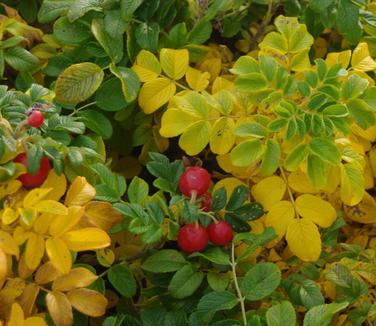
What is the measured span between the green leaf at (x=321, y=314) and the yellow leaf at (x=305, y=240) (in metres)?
0.17

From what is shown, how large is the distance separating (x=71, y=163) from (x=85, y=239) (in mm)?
141

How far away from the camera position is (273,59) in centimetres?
130

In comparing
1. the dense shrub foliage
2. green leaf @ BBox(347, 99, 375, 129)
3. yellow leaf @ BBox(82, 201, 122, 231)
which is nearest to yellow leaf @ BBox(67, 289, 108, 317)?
the dense shrub foliage

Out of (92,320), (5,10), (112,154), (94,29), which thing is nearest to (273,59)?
(94,29)

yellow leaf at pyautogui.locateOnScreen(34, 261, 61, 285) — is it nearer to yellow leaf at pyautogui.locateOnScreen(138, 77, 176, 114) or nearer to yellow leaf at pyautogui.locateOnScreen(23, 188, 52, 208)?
yellow leaf at pyautogui.locateOnScreen(23, 188, 52, 208)

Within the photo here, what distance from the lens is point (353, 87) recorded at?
1298 millimetres

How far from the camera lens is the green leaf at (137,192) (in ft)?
4.09

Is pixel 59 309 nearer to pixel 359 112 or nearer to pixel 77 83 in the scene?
pixel 77 83

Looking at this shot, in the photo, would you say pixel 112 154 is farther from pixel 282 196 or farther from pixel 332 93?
pixel 332 93

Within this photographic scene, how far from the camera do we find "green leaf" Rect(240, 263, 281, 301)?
118 centimetres

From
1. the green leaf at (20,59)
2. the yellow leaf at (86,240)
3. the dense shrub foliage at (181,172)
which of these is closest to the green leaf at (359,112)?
the dense shrub foliage at (181,172)

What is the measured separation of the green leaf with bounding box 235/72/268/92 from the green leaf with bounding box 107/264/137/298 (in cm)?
36

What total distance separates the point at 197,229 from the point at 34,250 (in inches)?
10.7

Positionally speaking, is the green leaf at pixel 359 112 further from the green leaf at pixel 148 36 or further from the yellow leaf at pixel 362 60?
the green leaf at pixel 148 36
